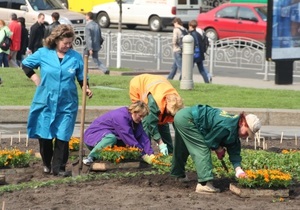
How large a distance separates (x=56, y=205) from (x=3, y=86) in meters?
10.2

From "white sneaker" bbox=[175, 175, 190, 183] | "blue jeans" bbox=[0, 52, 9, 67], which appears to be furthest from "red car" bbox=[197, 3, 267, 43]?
"white sneaker" bbox=[175, 175, 190, 183]

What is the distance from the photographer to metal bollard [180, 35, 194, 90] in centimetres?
1934

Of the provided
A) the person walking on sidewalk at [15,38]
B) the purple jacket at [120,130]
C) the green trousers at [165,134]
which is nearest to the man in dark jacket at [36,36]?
the person walking on sidewalk at [15,38]

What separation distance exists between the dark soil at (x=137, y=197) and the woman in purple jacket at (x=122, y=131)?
791 mm

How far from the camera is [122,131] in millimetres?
10922

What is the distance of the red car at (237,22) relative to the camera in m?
33.4

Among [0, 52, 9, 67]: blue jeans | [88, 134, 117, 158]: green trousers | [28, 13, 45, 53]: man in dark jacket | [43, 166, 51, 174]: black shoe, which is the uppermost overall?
[28, 13, 45, 53]: man in dark jacket

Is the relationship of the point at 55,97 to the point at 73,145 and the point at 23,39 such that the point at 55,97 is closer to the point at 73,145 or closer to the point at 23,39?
the point at 73,145

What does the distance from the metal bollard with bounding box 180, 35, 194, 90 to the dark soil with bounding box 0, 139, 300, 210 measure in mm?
9072

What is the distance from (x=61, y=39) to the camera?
34.1 feet

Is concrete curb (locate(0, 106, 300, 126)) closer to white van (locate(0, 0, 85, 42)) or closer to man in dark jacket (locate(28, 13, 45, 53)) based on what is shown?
man in dark jacket (locate(28, 13, 45, 53))

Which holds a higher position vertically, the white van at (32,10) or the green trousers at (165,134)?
the white van at (32,10)

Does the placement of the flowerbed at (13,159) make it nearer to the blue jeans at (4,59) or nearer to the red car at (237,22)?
the blue jeans at (4,59)

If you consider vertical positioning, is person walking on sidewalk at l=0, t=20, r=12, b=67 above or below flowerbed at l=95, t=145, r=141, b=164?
above
